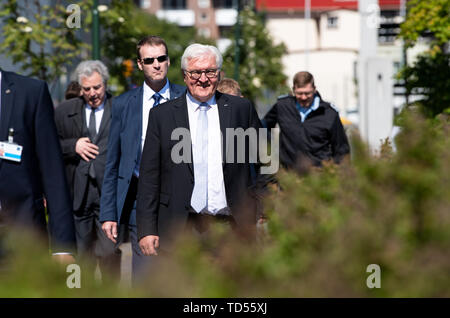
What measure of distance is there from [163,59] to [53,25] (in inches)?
485

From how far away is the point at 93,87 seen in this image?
7.32 metres

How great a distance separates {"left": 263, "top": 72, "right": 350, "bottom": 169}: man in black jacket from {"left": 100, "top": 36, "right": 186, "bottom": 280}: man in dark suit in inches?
88.4

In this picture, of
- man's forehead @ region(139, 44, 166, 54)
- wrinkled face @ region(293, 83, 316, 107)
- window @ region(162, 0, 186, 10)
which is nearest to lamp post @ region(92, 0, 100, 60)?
wrinkled face @ region(293, 83, 316, 107)

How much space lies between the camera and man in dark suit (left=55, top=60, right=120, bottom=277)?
7320 millimetres

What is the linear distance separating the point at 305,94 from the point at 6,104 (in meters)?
4.53

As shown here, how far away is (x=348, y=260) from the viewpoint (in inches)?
96.4

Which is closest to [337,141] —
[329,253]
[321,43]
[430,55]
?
[329,253]

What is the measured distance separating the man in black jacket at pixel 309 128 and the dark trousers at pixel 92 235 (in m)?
1.87

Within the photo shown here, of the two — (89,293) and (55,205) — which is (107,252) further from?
(89,293)

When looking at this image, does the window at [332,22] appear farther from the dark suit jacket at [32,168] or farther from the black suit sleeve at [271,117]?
the dark suit jacket at [32,168]

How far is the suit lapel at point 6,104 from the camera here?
13.2 feet

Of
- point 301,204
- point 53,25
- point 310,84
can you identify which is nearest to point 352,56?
point 53,25

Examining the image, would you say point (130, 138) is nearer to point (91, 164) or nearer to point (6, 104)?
point (91, 164)

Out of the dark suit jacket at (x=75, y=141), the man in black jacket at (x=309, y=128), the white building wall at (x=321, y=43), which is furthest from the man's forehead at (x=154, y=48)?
the white building wall at (x=321, y=43)
